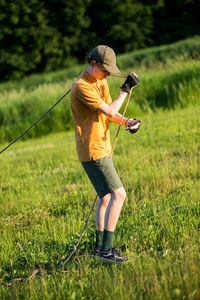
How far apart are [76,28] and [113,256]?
150 ft

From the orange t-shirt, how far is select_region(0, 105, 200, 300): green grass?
87 cm

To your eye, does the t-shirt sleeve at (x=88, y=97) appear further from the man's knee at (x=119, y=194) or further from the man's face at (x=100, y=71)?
the man's knee at (x=119, y=194)

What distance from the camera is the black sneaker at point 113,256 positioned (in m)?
3.14

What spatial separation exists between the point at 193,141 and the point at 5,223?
12.3 feet

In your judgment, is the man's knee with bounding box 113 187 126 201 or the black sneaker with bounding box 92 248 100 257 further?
the black sneaker with bounding box 92 248 100 257

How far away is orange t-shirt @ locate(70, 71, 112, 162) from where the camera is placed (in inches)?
122

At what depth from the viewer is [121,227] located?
3.77 metres

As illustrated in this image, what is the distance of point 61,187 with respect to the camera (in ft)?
18.9

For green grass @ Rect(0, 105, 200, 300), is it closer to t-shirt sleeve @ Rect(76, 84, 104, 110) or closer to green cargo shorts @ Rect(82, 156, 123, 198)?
green cargo shorts @ Rect(82, 156, 123, 198)

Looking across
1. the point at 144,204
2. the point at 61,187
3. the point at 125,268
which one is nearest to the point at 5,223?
the point at 61,187

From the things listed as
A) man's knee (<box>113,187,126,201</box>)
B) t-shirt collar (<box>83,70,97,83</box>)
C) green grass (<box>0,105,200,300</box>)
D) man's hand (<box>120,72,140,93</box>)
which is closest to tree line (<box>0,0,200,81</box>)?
green grass (<box>0,105,200,300</box>)

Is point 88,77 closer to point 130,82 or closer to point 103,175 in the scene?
point 130,82

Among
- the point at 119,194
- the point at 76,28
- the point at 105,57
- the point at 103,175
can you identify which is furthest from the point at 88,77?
the point at 76,28

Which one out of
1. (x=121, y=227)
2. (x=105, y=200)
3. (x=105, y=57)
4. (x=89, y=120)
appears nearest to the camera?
(x=105, y=57)
